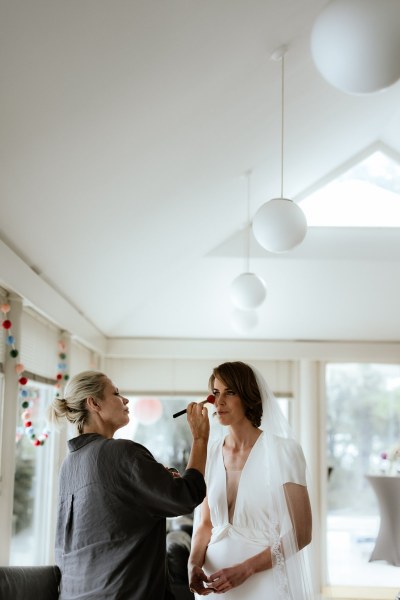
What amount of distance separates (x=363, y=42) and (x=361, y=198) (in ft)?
16.8

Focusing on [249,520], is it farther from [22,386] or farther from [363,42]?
[22,386]

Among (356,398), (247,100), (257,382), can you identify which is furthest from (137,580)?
(356,398)

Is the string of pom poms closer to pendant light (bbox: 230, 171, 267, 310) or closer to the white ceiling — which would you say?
the white ceiling

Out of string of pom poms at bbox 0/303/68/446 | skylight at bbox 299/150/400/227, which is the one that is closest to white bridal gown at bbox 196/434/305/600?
string of pom poms at bbox 0/303/68/446

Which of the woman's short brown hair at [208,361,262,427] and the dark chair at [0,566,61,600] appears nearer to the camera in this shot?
the dark chair at [0,566,61,600]

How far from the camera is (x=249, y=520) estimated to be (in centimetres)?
288

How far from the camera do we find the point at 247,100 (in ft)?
13.5

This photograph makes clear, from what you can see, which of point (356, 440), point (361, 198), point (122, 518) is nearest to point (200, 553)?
point (122, 518)

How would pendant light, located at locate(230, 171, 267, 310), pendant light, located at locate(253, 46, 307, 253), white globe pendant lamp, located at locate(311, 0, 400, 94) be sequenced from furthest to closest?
pendant light, located at locate(230, 171, 267, 310) < pendant light, located at locate(253, 46, 307, 253) < white globe pendant lamp, located at locate(311, 0, 400, 94)

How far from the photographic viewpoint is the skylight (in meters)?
6.85

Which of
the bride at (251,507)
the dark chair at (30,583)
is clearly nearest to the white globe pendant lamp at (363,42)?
the bride at (251,507)

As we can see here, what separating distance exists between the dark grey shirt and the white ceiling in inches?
50.3

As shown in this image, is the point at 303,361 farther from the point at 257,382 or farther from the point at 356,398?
the point at 257,382

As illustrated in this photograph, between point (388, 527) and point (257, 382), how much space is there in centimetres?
135
